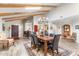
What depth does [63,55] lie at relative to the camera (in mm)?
2732

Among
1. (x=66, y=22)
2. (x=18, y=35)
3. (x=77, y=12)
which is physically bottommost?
(x=18, y=35)

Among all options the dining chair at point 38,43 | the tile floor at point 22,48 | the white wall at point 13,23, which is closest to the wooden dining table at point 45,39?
the dining chair at point 38,43

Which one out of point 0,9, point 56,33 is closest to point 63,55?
point 56,33

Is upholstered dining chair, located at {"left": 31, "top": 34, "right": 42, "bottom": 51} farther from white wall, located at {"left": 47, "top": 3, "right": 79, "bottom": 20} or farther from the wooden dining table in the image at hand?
white wall, located at {"left": 47, "top": 3, "right": 79, "bottom": 20}

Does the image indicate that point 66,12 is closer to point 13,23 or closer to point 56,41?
point 56,41

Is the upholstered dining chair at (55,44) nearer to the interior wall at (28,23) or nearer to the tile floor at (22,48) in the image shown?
the tile floor at (22,48)

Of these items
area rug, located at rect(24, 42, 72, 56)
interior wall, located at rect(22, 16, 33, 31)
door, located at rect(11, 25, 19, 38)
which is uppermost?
interior wall, located at rect(22, 16, 33, 31)

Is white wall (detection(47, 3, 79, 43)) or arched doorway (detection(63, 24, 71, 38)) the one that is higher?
white wall (detection(47, 3, 79, 43))

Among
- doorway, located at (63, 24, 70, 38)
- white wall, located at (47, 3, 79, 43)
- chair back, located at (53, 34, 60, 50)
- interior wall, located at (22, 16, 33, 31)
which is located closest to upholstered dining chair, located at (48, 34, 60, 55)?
chair back, located at (53, 34, 60, 50)

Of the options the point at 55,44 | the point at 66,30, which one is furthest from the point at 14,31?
the point at 66,30

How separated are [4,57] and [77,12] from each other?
1.76 metres

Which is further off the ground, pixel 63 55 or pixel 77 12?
pixel 77 12

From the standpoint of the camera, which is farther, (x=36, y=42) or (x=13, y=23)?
(x=36, y=42)

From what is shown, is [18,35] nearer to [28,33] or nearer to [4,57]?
[28,33]
